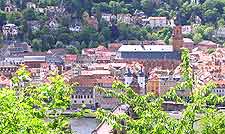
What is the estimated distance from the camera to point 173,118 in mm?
2967

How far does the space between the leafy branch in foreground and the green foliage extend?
0.20m

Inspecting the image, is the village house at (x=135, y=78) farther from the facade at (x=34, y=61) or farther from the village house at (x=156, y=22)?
the village house at (x=156, y=22)

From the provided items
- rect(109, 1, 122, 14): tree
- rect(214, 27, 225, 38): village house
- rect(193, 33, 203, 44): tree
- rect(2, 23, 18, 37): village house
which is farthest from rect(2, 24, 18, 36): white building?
rect(214, 27, 225, 38): village house

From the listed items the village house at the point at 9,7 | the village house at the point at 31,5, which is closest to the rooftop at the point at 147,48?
the village house at the point at 31,5

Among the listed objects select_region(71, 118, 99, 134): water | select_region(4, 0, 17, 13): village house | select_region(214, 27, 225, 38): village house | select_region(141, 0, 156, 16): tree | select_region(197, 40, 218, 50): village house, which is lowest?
select_region(71, 118, 99, 134): water

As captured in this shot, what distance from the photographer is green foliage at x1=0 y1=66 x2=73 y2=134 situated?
2.82 meters

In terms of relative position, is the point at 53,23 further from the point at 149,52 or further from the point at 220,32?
the point at 220,32

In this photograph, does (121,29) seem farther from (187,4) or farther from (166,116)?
(166,116)

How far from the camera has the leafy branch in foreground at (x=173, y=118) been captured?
9.29ft

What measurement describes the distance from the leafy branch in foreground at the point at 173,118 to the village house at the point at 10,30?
79.6ft

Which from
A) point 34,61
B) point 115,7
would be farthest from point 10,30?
point 115,7

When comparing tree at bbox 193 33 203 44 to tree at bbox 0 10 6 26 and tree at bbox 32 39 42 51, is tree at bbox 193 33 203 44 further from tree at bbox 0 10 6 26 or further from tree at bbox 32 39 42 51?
tree at bbox 0 10 6 26

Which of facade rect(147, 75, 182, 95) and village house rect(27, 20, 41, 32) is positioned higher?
village house rect(27, 20, 41, 32)

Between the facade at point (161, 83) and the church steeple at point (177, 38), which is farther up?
the church steeple at point (177, 38)
